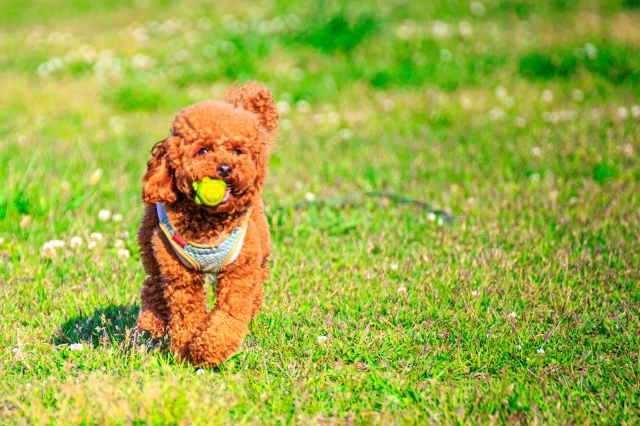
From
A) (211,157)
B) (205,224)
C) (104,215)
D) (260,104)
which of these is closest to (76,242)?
(104,215)

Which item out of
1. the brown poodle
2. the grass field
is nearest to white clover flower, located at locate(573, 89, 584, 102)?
the grass field

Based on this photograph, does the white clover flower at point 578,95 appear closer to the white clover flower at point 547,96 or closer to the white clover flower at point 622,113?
the white clover flower at point 547,96

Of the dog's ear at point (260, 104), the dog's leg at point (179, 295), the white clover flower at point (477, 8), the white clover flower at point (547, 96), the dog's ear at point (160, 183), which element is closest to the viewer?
Result: the dog's ear at point (160, 183)

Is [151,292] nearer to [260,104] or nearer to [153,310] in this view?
[153,310]

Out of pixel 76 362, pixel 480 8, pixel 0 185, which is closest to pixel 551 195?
pixel 76 362

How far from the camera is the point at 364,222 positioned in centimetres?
542

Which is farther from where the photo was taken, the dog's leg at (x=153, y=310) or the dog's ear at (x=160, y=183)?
the dog's leg at (x=153, y=310)

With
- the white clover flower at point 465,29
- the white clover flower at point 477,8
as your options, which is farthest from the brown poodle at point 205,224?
the white clover flower at point 477,8

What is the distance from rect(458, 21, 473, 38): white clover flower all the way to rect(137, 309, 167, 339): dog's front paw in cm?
799

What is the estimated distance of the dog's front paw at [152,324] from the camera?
3.60 metres

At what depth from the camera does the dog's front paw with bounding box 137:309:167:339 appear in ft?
11.8

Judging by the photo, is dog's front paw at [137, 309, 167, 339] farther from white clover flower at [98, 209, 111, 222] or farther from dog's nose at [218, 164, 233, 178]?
white clover flower at [98, 209, 111, 222]

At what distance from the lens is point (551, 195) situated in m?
5.88

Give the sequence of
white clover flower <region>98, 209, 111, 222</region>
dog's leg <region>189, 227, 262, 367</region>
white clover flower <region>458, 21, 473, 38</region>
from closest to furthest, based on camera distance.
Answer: dog's leg <region>189, 227, 262, 367</region>, white clover flower <region>98, 209, 111, 222</region>, white clover flower <region>458, 21, 473, 38</region>
